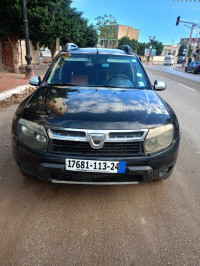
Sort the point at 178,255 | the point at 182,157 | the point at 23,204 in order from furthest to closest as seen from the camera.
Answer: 1. the point at 182,157
2. the point at 23,204
3. the point at 178,255

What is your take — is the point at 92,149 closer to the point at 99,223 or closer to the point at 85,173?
the point at 85,173

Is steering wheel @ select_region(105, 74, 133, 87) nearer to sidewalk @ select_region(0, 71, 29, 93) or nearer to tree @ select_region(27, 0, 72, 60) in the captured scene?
sidewalk @ select_region(0, 71, 29, 93)

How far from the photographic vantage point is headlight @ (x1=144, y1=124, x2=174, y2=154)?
212cm

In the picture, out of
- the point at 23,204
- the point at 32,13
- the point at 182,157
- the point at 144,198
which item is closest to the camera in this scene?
the point at 23,204

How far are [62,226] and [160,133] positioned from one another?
132cm

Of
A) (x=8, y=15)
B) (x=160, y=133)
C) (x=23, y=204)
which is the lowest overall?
(x=23, y=204)

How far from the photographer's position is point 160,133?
7.12 feet

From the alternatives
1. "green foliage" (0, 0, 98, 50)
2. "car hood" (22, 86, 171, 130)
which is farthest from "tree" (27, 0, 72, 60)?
"car hood" (22, 86, 171, 130)

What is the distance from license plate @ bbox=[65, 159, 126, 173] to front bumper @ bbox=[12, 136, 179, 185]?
1.5 inches

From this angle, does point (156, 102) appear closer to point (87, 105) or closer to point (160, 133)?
point (160, 133)

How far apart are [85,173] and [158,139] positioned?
79 centimetres

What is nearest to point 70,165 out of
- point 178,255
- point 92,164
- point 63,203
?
point 92,164

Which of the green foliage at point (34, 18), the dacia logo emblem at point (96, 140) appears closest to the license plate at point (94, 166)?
the dacia logo emblem at point (96, 140)

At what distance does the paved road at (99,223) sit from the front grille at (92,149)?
0.69 m
